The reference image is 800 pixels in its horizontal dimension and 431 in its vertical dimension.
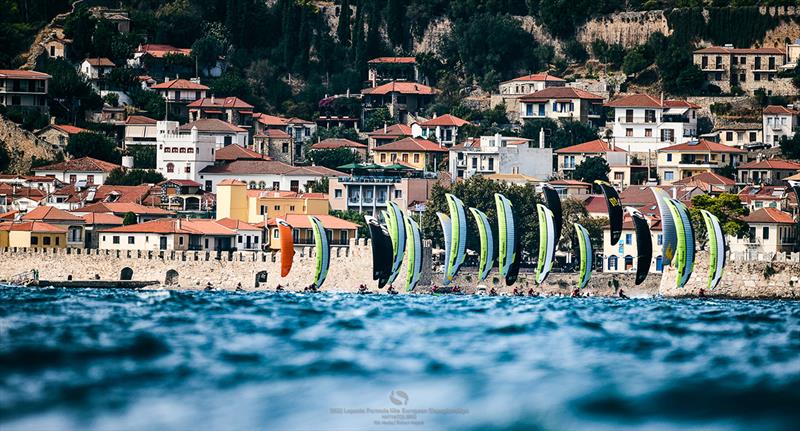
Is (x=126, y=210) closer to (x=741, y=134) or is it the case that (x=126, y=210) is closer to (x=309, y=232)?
(x=309, y=232)

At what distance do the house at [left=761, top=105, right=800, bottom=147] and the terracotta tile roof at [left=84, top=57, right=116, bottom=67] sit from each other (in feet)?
148

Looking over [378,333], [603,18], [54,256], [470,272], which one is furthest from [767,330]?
[603,18]

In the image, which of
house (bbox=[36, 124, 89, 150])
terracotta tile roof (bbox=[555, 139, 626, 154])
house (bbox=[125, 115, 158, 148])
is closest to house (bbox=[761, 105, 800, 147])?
terracotta tile roof (bbox=[555, 139, 626, 154])

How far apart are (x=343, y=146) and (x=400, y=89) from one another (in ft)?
31.2

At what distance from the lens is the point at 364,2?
144 m

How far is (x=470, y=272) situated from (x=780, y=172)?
28056mm

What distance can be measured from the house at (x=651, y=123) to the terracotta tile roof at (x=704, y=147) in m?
3.53

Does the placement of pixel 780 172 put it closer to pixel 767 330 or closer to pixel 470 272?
pixel 470 272

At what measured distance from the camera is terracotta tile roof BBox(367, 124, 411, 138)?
133625 millimetres

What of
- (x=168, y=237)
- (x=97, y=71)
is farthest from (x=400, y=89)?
(x=168, y=237)

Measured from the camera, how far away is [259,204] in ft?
373

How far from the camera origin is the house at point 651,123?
5187 inches

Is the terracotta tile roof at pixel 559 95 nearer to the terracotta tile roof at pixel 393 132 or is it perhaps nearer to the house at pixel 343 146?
the terracotta tile roof at pixel 393 132

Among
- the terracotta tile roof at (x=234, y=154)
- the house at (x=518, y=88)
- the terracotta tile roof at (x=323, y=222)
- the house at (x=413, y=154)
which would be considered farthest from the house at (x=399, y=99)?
the terracotta tile roof at (x=323, y=222)
